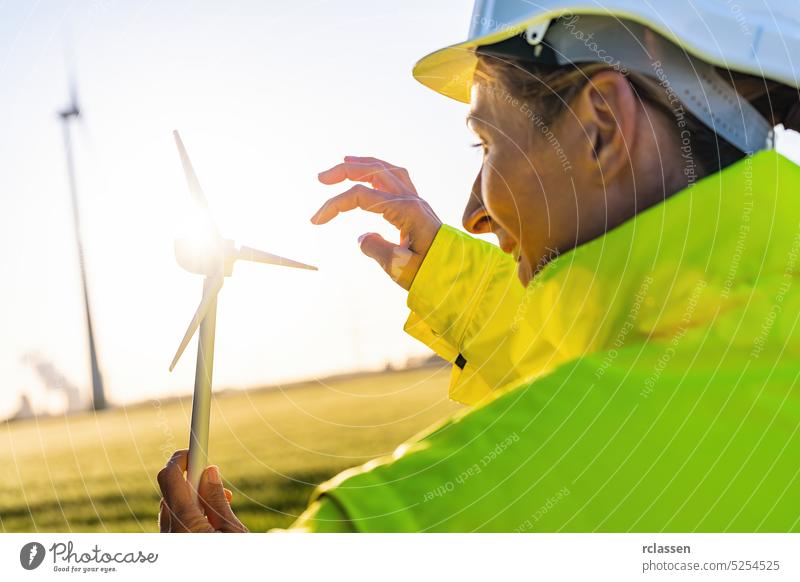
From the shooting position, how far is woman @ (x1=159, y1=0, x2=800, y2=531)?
0.65 metres

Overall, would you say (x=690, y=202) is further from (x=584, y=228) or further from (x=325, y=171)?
(x=325, y=171)

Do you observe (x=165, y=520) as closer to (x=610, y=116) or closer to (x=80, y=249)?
(x=80, y=249)

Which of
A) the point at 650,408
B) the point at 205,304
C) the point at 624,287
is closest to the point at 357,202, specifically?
the point at 205,304

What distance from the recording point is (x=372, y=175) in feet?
4.57

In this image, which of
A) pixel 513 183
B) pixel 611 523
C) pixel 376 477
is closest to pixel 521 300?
pixel 513 183

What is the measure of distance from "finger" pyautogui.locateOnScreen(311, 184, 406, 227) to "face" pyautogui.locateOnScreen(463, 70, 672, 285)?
293 mm

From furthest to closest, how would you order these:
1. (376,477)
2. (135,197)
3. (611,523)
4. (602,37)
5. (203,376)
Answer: (135,197) → (203,376) → (602,37) → (611,523) → (376,477)

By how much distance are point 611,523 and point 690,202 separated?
29cm

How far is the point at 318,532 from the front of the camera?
631 millimetres

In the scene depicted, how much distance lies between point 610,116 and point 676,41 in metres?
0.10

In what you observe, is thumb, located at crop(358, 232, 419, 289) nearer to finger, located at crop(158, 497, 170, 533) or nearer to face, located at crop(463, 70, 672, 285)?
face, located at crop(463, 70, 672, 285)

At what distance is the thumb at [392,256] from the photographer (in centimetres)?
142

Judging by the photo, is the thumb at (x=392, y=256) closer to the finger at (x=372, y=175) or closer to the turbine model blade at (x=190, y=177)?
the finger at (x=372, y=175)
